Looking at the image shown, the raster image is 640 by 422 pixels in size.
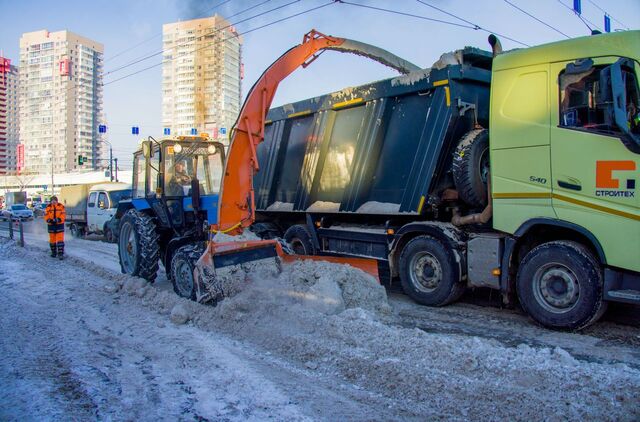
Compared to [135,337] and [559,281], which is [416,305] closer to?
[559,281]

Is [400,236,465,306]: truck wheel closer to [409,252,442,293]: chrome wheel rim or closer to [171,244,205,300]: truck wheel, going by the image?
[409,252,442,293]: chrome wheel rim

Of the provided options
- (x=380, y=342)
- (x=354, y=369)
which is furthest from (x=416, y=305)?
(x=354, y=369)

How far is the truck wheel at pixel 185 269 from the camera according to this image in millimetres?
7180

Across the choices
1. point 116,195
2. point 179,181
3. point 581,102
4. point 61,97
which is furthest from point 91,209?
point 61,97

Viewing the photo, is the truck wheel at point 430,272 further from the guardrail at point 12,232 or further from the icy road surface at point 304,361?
the guardrail at point 12,232

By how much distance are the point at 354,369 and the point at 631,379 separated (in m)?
2.16

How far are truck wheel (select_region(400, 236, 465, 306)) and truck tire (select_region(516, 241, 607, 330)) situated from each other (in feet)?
3.45

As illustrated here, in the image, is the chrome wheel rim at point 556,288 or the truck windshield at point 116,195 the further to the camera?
the truck windshield at point 116,195

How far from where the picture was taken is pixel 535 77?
5.99 metres

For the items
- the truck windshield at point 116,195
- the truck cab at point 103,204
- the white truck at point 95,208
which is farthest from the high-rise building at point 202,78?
the truck windshield at point 116,195

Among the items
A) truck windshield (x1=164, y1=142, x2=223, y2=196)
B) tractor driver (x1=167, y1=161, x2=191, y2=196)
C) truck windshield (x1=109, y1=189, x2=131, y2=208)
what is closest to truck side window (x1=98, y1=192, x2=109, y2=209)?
truck windshield (x1=109, y1=189, x2=131, y2=208)

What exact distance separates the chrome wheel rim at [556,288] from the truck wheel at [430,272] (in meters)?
1.22

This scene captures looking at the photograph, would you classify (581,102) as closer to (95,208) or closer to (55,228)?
(55,228)

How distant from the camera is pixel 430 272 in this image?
7.19m
